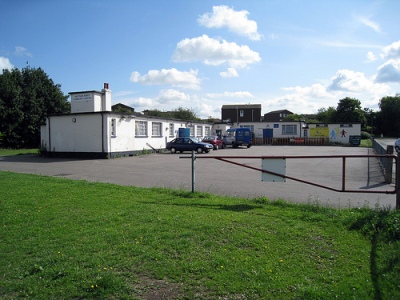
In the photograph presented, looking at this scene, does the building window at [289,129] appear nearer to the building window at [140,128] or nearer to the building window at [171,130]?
the building window at [171,130]

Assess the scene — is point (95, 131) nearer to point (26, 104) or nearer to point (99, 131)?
point (99, 131)

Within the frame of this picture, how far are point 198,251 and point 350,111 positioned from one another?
84.8 meters

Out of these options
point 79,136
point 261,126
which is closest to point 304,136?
point 261,126

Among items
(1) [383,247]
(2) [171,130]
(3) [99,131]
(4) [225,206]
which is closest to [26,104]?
(2) [171,130]

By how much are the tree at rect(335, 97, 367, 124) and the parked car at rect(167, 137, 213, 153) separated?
6003 centimetres

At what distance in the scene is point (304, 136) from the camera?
56156 millimetres

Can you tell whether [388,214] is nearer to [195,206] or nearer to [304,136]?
[195,206]

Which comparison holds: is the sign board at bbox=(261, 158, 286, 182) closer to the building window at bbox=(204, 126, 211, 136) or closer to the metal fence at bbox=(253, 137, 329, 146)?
the building window at bbox=(204, 126, 211, 136)

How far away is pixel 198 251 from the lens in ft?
15.9

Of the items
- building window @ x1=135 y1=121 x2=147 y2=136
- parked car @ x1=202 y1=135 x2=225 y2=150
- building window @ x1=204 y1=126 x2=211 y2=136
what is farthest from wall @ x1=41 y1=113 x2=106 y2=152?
building window @ x1=204 y1=126 x2=211 y2=136

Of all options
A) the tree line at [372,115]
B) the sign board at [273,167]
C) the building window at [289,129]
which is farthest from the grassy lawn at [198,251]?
the tree line at [372,115]

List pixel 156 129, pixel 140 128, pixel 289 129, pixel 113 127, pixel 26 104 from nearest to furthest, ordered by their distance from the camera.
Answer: pixel 113 127 → pixel 140 128 → pixel 156 129 → pixel 26 104 → pixel 289 129

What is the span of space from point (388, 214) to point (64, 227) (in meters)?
5.99

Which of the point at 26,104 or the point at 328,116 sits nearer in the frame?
the point at 26,104
